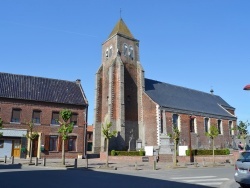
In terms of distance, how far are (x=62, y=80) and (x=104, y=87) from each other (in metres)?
7.24

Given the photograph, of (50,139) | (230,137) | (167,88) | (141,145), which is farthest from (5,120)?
(230,137)

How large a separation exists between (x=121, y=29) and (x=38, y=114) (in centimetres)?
2131

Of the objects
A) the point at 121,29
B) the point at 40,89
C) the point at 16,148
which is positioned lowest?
the point at 16,148

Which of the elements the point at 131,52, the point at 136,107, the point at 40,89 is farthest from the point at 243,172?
the point at 131,52

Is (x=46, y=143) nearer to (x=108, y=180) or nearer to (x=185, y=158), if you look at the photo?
(x=185, y=158)

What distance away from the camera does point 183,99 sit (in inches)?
1761

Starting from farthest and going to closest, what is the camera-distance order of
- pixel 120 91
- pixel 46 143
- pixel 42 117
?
pixel 120 91, pixel 42 117, pixel 46 143

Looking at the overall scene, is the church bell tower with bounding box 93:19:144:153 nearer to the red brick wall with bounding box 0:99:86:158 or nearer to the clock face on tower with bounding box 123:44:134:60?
the clock face on tower with bounding box 123:44:134:60

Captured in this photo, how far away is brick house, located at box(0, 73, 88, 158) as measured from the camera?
29.6 m

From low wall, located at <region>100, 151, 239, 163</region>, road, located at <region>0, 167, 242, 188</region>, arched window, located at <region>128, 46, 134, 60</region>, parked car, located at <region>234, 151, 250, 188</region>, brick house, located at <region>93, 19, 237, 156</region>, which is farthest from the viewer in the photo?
arched window, located at <region>128, 46, 134, 60</region>

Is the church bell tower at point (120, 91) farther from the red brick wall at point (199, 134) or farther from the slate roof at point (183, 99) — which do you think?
the red brick wall at point (199, 134)

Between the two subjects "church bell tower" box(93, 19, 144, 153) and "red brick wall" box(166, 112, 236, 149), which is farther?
"red brick wall" box(166, 112, 236, 149)

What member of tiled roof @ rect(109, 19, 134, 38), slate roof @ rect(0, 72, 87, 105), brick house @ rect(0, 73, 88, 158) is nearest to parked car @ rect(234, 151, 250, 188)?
brick house @ rect(0, 73, 88, 158)

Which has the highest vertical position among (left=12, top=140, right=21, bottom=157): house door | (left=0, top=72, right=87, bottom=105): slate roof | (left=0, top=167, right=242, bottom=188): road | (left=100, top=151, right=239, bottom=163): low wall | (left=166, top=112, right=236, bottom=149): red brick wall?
(left=0, top=72, right=87, bottom=105): slate roof
